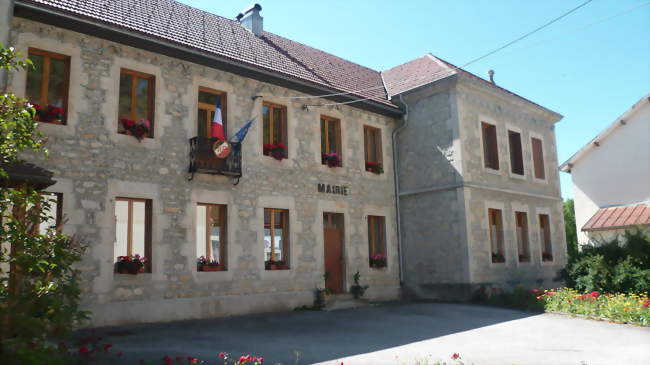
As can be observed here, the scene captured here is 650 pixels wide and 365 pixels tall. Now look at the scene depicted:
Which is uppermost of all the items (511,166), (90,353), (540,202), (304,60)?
(304,60)

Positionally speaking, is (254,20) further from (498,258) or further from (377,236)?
(498,258)

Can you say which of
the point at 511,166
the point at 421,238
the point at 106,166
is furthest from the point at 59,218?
the point at 511,166

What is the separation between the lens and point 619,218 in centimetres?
1884

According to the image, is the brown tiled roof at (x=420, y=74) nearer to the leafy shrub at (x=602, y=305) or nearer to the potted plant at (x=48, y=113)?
the leafy shrub at (x=602, y=305)

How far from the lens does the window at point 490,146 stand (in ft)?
50.6

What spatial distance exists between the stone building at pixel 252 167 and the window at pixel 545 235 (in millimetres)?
81

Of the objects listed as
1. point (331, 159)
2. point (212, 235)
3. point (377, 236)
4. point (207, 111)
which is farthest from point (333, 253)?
point (207, 111)

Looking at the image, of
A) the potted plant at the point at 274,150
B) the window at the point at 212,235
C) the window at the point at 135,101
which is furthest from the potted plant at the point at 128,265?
the potted plant at the point at 274,150

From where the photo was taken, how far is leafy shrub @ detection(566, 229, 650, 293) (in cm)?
1219

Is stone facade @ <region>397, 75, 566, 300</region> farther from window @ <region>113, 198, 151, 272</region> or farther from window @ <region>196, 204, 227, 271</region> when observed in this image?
window @ <region>113, 198, 151, 272</region>

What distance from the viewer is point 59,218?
8.59m

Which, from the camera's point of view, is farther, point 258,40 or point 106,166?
point 258,40

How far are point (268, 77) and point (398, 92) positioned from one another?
502cm

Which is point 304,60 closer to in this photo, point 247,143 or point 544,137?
point 247,143
